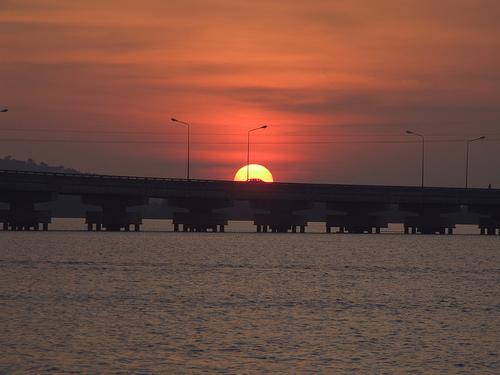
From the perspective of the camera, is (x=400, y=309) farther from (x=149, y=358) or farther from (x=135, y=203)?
(x=135, y=203)

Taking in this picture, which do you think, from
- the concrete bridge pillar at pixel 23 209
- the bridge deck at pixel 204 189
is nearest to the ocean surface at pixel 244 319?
the bridge deck at pixel 204 189

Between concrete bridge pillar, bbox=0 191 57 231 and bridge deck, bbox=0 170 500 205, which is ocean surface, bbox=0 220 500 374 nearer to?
bridge deck, bbox=0 170 500 205

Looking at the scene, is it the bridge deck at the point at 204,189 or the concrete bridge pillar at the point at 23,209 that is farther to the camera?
the concrete bridge pillar at the point at 23,209

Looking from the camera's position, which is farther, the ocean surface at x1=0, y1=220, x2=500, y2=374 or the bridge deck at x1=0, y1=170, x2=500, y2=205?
the bridge deck at x1=0, y1=170, x2=500, y2=205

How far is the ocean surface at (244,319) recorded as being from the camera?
143ft

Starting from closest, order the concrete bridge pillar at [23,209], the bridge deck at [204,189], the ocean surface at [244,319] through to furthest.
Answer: the ocean surface at [244,319] < the bridge deck at [204,189] < the concrete bridge pillar at [23,209]

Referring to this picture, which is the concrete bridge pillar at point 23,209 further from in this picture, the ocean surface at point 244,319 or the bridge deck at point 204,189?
the ocean surface at point 244,319

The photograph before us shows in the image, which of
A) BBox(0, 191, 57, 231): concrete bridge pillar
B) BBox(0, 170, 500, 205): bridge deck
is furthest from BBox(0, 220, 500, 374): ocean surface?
BBox(0, 191, 57, 231): concrete bridge pillar

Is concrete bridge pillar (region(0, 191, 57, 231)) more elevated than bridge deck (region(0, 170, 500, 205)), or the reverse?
bridge deck (region(0, 170, 500, 205))

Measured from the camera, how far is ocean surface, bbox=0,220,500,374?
4359 cm

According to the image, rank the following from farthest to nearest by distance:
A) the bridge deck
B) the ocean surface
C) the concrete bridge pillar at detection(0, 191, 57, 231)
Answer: the concrete bridge pillar at detection(0, 191, 57, 231) < the bridge deck < the ocean surface

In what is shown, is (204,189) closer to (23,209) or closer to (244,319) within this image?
(23,209)

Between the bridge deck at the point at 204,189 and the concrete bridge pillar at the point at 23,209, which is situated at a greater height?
the bridge deck at the point at 204,189

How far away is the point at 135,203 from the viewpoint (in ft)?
637
